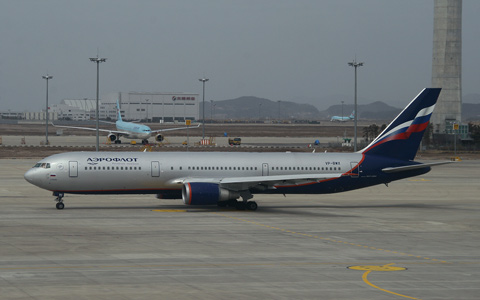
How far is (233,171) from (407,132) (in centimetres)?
1225

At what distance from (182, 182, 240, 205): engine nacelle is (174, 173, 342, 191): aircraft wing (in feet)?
2.32

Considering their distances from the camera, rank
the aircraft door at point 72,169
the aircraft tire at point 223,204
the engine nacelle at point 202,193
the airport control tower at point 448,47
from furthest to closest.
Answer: the airport control tower at point 448,47
the aircraft tire at point 223,204
the aircraft door at point 72,169
the engine nacelle at point 202,193

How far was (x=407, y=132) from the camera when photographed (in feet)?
162

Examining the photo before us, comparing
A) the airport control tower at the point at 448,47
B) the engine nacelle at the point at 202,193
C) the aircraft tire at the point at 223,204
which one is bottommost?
the aircraft tire at the point at 223,204

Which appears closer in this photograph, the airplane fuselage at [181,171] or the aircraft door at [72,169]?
the aircraft door at [72,169]

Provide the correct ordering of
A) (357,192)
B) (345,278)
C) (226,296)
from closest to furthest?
(226,296) < (345,278) < (357,192)

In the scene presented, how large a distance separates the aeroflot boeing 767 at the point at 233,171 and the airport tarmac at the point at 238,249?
1.35 meters

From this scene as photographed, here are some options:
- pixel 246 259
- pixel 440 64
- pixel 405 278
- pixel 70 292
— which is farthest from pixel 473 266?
pixel 440 64

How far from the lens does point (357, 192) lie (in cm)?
5984

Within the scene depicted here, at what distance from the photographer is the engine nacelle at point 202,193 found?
43.6m

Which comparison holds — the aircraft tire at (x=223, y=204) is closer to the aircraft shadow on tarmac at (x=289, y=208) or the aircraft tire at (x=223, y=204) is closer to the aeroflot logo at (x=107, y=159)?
the aircraft shadow on tarmac at (x=289, y=208)

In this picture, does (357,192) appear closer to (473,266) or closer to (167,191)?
(167,191)

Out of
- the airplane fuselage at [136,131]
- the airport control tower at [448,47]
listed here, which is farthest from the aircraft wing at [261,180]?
the airplane fuselage at [136,131]

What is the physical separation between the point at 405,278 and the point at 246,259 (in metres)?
6.38
